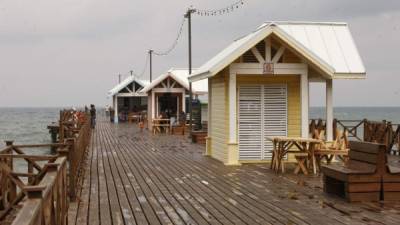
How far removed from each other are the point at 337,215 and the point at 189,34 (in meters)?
19.0

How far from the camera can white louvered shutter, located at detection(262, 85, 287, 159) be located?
1458cm

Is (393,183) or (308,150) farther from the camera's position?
(308,150)

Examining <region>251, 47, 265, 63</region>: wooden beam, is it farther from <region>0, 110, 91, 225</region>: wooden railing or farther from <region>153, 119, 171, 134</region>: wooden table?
<region>153, 119, 171, 134</region>: wooden table

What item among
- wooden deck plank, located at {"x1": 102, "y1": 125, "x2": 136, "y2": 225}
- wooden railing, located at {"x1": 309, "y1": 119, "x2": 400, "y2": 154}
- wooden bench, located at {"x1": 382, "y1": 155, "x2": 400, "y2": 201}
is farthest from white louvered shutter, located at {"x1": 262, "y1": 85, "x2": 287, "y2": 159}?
wooden bench, located at {"x1": 382, "y1": 155, "x2": 400, "y2": 201}

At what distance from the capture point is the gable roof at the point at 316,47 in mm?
13594

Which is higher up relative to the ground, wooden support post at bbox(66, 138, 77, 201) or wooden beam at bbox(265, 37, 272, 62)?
wooden beam at bbox(265, 37, 272, 62)

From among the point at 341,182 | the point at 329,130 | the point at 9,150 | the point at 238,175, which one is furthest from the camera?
the point at 329,130

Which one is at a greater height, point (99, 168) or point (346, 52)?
point (346, 52)

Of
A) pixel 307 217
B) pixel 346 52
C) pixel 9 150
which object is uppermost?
pixel 346 52

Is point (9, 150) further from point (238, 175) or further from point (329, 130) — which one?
point (329, 130)

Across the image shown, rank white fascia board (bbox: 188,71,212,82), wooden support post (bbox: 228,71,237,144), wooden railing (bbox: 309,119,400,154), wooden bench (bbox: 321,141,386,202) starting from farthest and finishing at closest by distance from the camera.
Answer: wooden railing (bbox: 309,119,400,154), white fascia board (bbox: 188,71,212,82), wooden support post (bbox: 228,71,237,144), wooden bench (bbox: 321,141,386,202)

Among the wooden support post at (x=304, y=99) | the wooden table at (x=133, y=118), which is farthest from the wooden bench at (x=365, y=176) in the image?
the wooden table at (x=133, y=118)

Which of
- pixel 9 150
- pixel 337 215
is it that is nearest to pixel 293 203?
pixel 337 215

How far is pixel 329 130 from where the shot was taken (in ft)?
48.1
